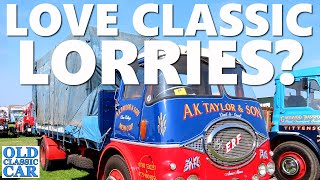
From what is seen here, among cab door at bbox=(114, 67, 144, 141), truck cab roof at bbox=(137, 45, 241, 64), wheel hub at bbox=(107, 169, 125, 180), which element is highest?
truck cab roof at bbox=(137, 45, 241, 64)

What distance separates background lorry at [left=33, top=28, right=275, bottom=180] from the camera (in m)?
5.00

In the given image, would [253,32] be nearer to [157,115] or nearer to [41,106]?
[157,115]

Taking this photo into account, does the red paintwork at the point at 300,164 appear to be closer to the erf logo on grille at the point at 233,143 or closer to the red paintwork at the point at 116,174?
the erf logo on grille at the point at 233,143

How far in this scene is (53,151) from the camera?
9594mm

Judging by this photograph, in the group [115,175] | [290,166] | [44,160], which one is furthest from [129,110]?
[44,160]

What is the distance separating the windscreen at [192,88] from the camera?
531cm

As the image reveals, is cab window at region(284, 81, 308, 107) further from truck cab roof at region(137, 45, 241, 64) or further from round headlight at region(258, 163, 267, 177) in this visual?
round headlight at region(258, 163, 267, 177)

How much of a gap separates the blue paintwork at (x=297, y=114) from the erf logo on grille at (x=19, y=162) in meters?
5.50

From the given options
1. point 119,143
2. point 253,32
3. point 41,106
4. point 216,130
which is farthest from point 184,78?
point 41,106

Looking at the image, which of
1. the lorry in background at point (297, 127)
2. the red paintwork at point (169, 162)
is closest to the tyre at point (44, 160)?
the red paintwork at point (169, 162)

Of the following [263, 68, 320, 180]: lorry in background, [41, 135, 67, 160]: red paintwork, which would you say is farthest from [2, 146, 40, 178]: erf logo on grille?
[263, 68, 320, 180]: lorry in background

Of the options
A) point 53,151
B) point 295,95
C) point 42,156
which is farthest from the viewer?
point 42,156

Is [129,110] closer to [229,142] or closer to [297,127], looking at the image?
[229,142]

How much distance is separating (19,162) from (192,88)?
456 cm
